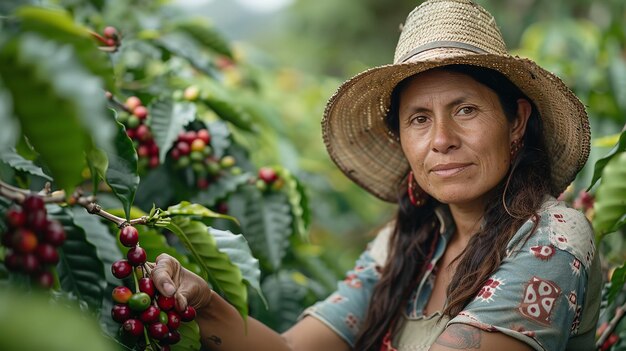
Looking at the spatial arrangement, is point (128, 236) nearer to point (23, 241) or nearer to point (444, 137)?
point (23, 241)

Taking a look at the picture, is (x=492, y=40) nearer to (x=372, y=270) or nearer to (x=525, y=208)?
(x=525, y=208)

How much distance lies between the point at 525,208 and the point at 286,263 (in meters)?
1.02

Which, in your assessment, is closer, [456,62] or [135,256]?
[135,256]

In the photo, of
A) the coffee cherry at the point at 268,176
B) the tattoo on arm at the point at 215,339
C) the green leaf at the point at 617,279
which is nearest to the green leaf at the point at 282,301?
the coffee cherry at the point at 268,176

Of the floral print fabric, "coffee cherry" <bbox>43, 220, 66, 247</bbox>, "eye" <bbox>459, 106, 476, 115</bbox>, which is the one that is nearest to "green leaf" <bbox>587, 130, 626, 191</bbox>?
the floral print fabric

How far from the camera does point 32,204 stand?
3.25 ft

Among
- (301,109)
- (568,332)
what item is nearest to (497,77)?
(568,332)

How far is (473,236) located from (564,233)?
252 mm

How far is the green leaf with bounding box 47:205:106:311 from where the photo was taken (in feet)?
4.74

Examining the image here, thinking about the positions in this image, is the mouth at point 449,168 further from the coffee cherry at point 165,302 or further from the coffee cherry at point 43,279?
the coffee cherry at point 43,279

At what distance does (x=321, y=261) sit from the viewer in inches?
102

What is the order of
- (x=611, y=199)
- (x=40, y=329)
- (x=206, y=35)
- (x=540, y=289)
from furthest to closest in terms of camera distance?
1. (x=206, y=35)
2. (x=611, y=199)
3. (x=540, y=289)
4. (x=40, y=329)

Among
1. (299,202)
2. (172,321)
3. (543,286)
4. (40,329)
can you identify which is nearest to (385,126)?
(299,202)

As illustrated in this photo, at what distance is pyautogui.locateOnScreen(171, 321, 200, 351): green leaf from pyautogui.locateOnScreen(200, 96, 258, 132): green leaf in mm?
871
